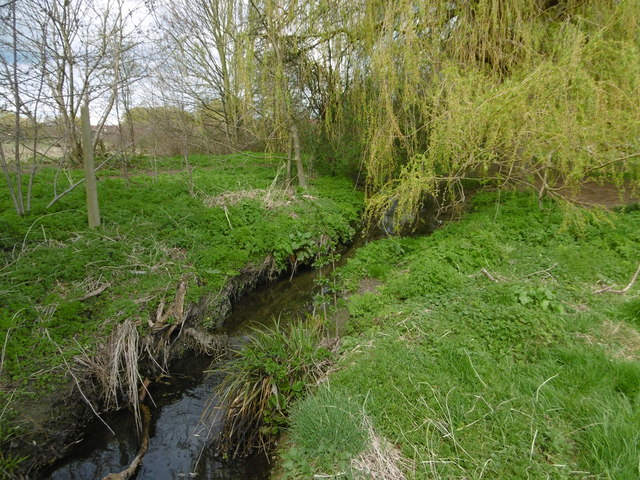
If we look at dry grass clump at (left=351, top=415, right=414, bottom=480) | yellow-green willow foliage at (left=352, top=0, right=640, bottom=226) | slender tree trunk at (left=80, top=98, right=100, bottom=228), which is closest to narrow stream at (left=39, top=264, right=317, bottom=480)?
dry grass clump at (left=351, top=415, right=414, bottom=480)

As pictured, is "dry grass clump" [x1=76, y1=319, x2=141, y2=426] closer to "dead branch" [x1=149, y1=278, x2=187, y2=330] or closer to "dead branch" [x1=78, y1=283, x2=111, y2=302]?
"dead branch" [x1=149, y1=278, x2=187, y2=330]

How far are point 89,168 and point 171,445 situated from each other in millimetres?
3721

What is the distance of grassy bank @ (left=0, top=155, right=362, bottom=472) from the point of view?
3.20 meters

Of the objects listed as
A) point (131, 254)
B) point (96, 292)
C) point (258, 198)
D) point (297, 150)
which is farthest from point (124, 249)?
point (297, 150)

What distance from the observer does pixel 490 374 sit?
2.47m

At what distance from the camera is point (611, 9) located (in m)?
4.91

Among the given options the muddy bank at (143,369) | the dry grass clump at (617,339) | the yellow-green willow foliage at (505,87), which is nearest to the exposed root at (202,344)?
the muddy bank at (143,369)

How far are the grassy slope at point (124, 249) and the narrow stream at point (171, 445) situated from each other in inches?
24.8

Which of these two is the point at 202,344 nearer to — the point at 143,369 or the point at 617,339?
the point at 143,369

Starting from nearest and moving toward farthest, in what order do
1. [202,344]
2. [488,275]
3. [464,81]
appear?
[488,275], [202,344], [464,81]

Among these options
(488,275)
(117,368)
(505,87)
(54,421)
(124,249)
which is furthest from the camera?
(124,249)

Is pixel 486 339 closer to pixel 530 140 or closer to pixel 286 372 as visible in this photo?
pixel 286 372

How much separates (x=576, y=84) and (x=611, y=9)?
2.19 m

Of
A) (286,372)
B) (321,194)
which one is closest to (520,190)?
(321,194)
